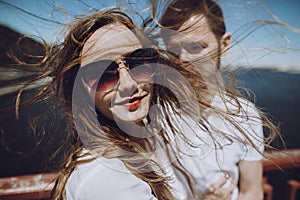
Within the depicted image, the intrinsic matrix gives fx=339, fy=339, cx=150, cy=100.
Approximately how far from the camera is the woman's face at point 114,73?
0.93 m

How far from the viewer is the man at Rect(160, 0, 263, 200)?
1.12m

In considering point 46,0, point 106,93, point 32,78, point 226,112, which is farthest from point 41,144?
point 226,112

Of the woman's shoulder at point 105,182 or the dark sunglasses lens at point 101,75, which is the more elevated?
the dark sunglasses lens at point 101,75

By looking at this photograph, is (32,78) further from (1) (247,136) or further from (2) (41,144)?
(1) (247,136)

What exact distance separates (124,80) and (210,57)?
Result: 0.35 meters

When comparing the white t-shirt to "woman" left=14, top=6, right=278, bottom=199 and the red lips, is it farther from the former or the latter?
the red lips

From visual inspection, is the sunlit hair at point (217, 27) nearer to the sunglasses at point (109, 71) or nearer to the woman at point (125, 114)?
the woman at point (125, 114)

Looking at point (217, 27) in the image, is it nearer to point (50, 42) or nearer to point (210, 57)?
point (210, 57)

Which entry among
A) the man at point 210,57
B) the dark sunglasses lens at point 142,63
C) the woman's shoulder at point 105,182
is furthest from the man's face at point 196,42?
the woman's shoulder at point 105,182

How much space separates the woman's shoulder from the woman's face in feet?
0.51

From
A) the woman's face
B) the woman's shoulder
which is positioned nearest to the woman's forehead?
the woman's face

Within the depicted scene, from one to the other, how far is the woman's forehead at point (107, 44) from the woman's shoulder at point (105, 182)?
0.28m

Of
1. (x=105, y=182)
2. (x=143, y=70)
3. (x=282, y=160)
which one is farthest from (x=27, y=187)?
(x=282, y=160)

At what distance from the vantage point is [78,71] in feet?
3.17
